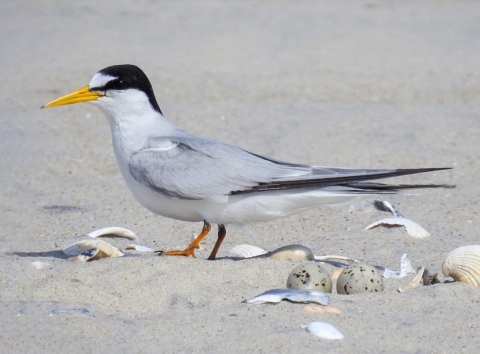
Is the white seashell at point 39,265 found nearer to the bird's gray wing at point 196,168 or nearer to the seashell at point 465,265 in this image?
the bird's gray wing at point 196,168

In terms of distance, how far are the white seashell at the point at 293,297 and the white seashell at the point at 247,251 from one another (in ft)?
3.50

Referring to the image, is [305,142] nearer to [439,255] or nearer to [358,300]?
[439,255]

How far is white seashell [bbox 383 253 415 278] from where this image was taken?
14.7ft

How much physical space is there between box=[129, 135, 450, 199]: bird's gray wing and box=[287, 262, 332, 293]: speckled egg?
56 centimetres

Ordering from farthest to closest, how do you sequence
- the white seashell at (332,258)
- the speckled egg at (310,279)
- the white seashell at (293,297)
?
the white seashell at (332,258) → the speckled egg at (310,279) → the white seashell at (293,297)

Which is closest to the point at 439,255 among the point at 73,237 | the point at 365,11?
the point at 73,237

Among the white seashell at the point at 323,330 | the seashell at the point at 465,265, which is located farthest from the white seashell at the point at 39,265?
the seashell at the point at 465,265

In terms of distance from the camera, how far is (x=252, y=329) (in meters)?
3.60

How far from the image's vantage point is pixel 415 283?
4.29 metres

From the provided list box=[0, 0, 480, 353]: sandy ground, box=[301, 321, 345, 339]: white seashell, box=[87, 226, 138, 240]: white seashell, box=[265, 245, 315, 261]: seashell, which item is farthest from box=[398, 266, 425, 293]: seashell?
box=[87, 226, 138, 240]: white seashell

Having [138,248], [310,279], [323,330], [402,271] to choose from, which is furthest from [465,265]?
[138,248]

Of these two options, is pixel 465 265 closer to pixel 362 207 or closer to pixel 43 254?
pixel 362 207

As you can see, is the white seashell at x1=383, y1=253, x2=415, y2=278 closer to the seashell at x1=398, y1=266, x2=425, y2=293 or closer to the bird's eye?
the seashell at x1=398, y1=266, x2=425, y2=293

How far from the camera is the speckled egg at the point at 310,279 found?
4.06 m
